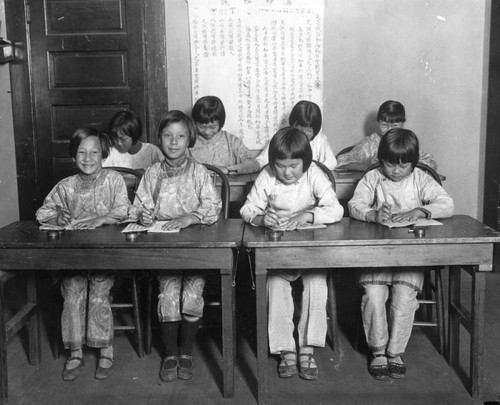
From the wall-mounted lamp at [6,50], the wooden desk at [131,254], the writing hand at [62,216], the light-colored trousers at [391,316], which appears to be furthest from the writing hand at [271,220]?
the wall-mounted lamp at [6,50]

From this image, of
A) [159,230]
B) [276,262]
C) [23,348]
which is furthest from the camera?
[23,348]

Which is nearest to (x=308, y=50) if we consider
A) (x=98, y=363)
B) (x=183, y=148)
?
(x=183, y=148)

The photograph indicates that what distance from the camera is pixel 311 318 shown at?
267 cm

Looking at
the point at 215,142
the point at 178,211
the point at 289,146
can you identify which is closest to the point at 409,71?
the point at 215,142

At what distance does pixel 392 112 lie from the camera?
4160 mm

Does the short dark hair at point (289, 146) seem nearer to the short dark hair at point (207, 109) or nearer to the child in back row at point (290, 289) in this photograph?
the child in back row at point (290, 289)

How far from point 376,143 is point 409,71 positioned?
60cm

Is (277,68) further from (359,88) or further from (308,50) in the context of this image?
(359,88)

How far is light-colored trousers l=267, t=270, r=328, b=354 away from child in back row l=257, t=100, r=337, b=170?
1.50m

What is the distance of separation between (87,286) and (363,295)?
3.88ft

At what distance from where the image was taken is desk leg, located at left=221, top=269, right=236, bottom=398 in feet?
7.90

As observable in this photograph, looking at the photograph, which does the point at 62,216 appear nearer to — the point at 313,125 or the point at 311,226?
the point at 311,226

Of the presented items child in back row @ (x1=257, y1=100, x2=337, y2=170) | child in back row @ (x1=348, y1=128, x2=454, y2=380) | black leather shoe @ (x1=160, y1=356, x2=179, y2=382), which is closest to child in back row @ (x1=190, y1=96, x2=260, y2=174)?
child in back row @ (x1=257, y1=100, x2=337, y2=170)

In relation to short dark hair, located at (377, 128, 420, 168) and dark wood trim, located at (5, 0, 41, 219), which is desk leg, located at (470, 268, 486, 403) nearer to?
short dark hair, located at (377, 128, 420, 168)
